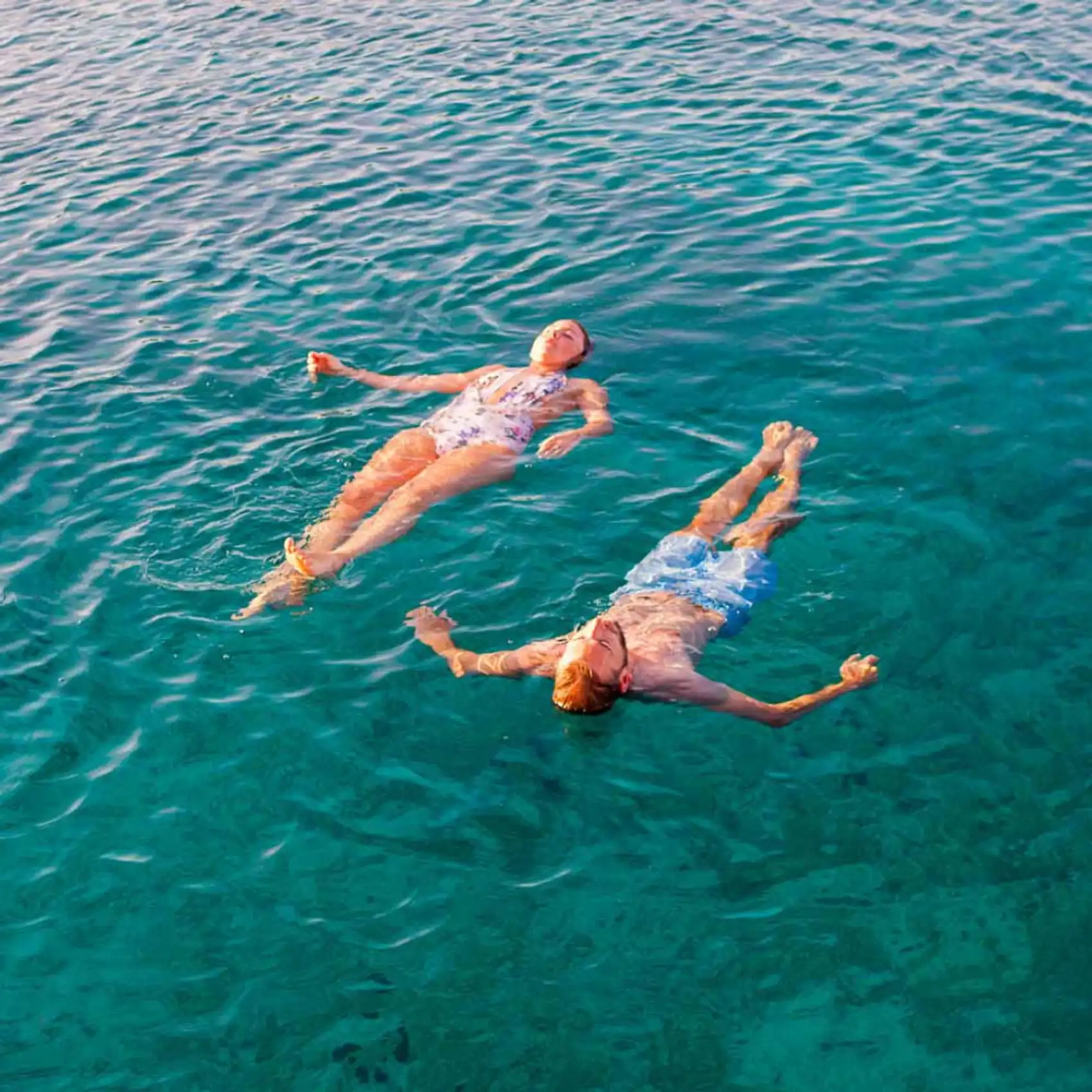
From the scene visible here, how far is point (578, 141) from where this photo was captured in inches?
758

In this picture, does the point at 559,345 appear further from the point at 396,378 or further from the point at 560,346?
the point at 396,378

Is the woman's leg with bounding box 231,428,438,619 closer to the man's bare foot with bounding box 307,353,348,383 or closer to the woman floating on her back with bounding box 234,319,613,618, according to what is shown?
the woman floating on her back with bounding box 234,319,613,618

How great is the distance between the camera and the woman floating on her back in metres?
10.7

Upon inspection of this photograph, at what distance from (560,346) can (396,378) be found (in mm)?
1846

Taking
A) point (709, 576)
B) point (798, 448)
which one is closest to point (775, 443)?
point (798, 448)

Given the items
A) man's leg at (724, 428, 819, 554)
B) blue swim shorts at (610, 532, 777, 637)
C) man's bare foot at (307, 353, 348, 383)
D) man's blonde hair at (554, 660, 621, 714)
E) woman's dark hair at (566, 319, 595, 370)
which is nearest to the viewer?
man's blonde hair at (554, 660, 621, 714)

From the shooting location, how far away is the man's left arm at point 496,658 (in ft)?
30.4

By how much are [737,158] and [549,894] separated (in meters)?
13.3

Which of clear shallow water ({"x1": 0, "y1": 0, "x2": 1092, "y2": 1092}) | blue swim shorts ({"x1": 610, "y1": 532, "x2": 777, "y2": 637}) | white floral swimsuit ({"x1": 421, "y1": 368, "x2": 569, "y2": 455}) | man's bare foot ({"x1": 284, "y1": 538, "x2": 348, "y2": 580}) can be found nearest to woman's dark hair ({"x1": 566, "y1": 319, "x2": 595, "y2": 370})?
white floral swimsuit ({"x1": 421, "y1": 368, "x2": 569, "y2": 455})

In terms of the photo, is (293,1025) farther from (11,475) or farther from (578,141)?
(578,141)

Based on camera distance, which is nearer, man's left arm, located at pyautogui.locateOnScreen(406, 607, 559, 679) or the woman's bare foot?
man's left arm, located at pyautogui.locateOnScreen(406, 607, 559, 679)

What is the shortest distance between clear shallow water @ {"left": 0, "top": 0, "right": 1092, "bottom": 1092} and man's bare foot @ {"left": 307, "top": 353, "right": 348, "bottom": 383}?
0.23 m

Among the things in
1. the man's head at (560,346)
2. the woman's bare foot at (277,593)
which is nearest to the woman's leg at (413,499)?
the woman's bare foot at (277,593)

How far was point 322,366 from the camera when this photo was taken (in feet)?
43.7
